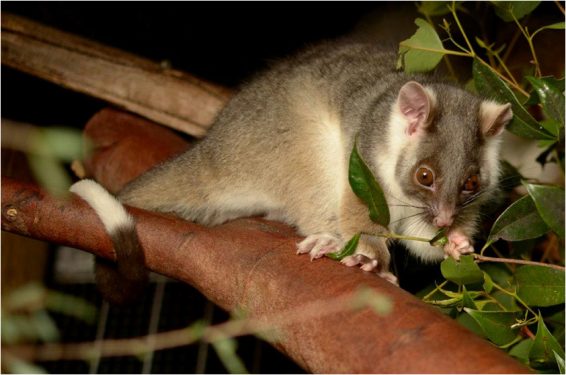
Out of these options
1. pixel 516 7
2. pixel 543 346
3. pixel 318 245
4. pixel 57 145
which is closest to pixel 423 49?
pixel 516 7

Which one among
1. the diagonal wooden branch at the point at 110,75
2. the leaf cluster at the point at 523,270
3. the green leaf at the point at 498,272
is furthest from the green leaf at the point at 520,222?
the diagonal wooden branch at the point at 110,75

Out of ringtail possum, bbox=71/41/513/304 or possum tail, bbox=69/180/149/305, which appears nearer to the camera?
possum tail, bbox=69/180/149/305

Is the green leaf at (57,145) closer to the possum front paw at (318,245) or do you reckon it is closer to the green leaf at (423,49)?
the possum front paw at (318,245)

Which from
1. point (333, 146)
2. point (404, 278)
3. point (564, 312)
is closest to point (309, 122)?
point (333, 146)

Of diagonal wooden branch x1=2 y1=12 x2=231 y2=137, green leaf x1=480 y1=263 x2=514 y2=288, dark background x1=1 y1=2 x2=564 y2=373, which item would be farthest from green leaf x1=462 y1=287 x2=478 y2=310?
dark background x1=1 y1=2 x2=564 y2=373

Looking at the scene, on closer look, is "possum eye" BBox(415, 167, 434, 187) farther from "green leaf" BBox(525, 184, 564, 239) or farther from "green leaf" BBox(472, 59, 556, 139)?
"green leaf" BBox(525, 184, 564, 239)

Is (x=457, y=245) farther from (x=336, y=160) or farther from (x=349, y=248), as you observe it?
(x=349, y=248)
